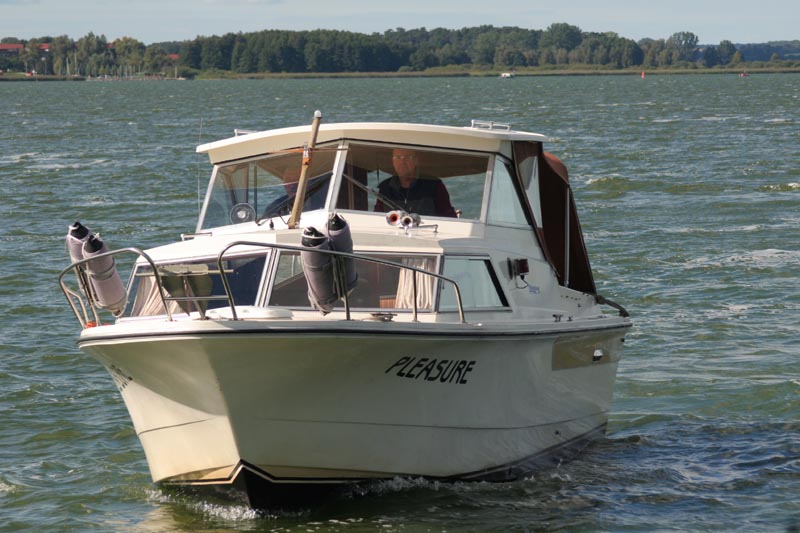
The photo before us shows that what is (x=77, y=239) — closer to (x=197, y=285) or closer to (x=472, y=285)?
(x=197, y=285)

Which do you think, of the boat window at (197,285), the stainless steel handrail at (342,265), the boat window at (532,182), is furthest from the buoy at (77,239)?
the boat window at (532,182)

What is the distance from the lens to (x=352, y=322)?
31.1ft

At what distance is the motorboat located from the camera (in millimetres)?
9531

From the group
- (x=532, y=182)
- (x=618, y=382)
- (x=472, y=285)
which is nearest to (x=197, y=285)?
(x=472, y=285)

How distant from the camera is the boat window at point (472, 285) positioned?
1048 centimetres

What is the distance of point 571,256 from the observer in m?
13.0

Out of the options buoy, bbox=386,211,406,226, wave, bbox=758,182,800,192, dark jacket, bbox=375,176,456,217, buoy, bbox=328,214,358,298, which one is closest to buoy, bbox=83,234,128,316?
buoy, bbox=328,214,358,298

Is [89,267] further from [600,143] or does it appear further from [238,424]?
[600,143]

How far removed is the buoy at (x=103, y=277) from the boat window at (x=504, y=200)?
10.4 feet

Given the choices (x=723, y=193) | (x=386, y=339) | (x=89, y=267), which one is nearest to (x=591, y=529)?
(x=386, y=339)

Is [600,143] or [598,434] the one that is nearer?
[598,434]

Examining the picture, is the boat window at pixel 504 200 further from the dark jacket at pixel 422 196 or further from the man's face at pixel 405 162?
the man's face at pixel 405 162

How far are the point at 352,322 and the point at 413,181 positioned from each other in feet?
7.39

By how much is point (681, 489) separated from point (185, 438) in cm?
431
